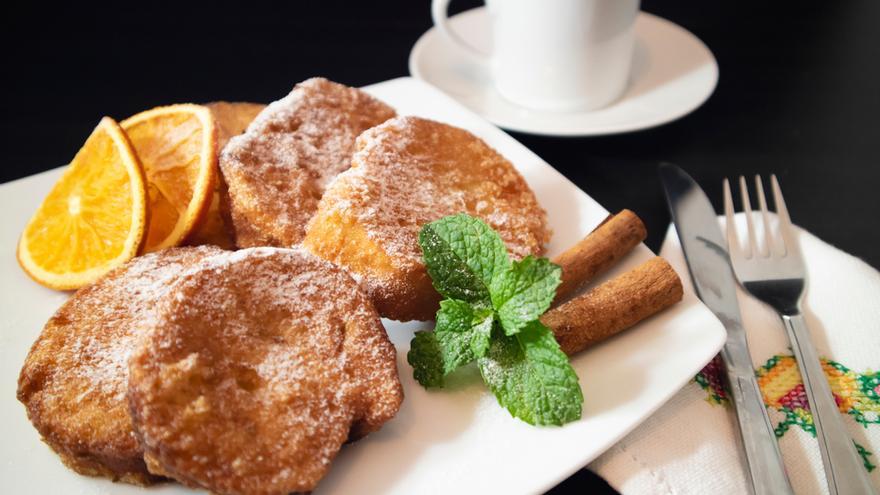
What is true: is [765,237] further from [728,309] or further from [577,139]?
[577,139]

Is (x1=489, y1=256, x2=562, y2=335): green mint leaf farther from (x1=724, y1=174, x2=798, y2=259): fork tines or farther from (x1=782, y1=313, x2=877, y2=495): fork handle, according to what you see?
(x1=724, y1=174, x2=798, y2=259): fork tines

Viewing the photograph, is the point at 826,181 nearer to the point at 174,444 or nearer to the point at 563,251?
the point at 563,251

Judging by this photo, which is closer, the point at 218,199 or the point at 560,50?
the point at 218,199

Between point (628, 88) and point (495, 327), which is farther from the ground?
point (495, 327)

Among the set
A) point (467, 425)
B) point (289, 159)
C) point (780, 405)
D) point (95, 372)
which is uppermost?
point (289, 159)

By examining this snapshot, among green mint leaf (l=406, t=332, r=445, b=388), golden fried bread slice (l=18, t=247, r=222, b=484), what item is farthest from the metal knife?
golden fried bread slice (l=18, t=247, r=222, b=484)

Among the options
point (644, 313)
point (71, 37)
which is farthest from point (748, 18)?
point (71, 37)

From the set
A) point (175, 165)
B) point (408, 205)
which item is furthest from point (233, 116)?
point (408, 205)
